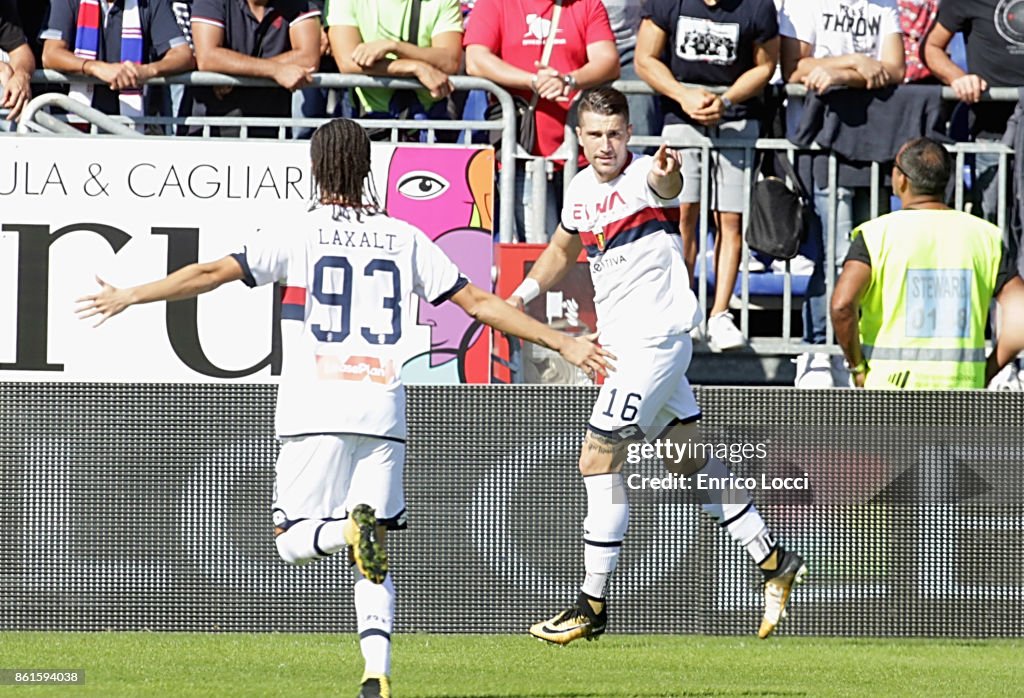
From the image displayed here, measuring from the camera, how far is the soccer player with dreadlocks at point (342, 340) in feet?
23.4

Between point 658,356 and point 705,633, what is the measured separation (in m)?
1.64

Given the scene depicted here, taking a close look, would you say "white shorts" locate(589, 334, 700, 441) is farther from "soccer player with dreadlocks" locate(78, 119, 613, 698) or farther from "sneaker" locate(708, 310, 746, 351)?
"sneaker" locate(708, 310, 746, 351)

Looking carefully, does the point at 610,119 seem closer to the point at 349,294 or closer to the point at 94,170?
the point at 349,294

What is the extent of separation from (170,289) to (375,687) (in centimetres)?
170

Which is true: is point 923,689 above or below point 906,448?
below

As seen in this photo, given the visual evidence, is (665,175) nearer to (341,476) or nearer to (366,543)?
(341,476)

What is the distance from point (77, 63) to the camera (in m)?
11.0

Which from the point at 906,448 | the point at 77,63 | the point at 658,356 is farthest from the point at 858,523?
the point at 77,63

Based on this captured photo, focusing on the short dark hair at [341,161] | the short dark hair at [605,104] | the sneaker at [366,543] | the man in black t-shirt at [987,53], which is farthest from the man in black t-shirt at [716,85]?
the sneaker at [366,543]

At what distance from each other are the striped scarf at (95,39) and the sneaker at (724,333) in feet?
12.1

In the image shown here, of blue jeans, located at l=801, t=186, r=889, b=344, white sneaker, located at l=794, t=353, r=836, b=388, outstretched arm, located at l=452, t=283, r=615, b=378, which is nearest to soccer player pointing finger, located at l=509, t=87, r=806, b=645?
outstretched arm, located at l=452, t=283, r=615, b=378

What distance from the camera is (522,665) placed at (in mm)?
8406

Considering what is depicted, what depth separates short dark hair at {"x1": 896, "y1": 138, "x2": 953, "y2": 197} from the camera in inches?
366

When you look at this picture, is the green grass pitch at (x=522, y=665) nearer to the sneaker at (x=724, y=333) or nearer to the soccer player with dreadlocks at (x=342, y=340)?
the soccer player with dreadlocks at (x=342, y=340)
